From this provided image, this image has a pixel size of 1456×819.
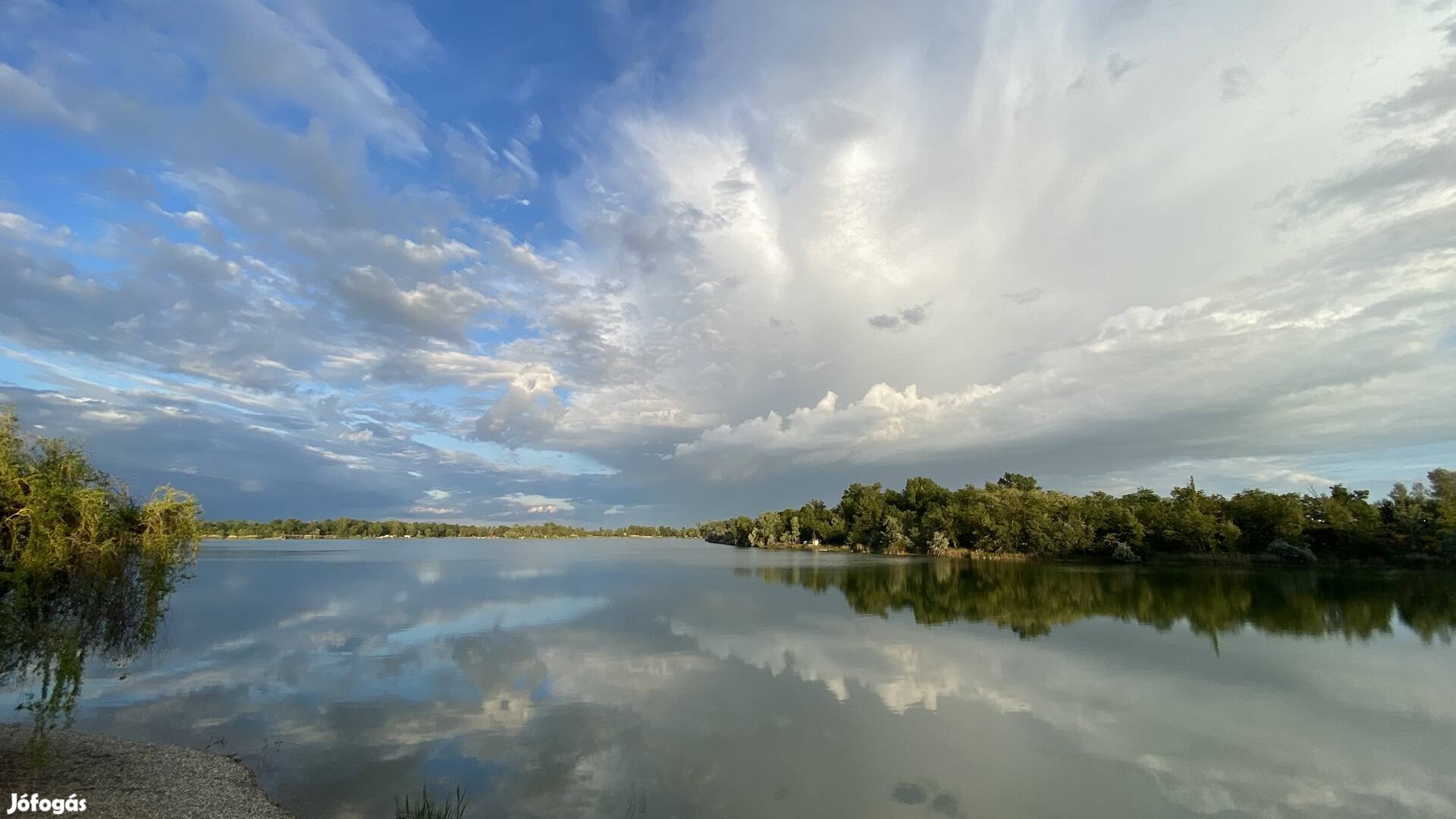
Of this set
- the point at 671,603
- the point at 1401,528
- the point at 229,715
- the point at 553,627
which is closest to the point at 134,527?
the point at 229,715

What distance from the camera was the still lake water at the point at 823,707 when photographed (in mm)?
13258

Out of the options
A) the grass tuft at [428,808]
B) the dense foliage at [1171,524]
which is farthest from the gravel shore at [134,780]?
the dense foliage at [1171,524]

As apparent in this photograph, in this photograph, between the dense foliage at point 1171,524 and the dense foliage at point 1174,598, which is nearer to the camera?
the dense foliage at point 1174,598

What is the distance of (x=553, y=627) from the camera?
1347 inches

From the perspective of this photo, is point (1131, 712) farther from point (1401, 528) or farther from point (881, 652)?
point (1401, 528)

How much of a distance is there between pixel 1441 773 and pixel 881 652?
16.4 m

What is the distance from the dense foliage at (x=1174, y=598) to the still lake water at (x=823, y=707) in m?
0.51

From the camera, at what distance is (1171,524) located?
77375 mm

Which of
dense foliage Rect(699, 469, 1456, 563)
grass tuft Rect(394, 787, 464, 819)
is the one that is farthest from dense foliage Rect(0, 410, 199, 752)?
dense foliage Rect(699, 469, 1456, 563)

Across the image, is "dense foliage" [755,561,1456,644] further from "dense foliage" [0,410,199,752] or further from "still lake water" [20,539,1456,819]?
"dense foliage" [0,410,199,752]

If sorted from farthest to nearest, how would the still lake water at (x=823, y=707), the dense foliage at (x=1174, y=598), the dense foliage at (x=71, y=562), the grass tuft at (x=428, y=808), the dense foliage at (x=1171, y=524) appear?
1. the dense foliage at (x=1171, y=524)
2. the dense foliage at (x=1174, y=598)
3. the still lake water at (x=823, y=707)
4. the grass tuft at (x=428, y=808)
5. the dense foliage at (x=71, y=562)

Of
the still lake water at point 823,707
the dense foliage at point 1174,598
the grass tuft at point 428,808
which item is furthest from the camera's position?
the dense foliage at point 1174,598

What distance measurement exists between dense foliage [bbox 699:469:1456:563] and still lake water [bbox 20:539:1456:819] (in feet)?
94.5

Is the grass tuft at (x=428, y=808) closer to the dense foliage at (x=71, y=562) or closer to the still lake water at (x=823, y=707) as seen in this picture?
the still lake water at (x=823, y=707)
